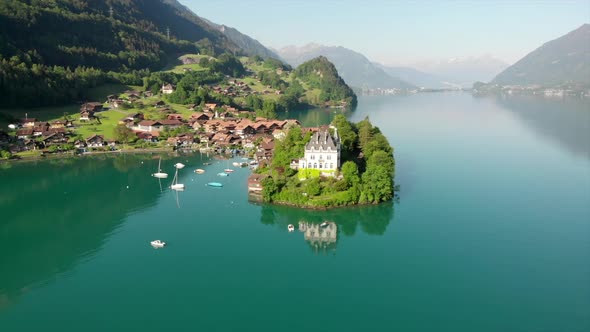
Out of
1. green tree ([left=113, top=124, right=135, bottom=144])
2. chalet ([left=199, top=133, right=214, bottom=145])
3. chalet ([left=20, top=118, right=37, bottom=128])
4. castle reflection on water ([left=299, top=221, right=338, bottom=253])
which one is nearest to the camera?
castle reflection on water ([left=299, top=221, right=338, bottom=253])

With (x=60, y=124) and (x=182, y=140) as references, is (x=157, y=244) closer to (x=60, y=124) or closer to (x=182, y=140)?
(x=182, y=140)

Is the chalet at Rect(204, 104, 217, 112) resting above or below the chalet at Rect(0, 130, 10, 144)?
above

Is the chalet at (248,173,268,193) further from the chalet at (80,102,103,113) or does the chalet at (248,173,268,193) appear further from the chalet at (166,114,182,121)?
the chalet at (80,102,103,113)

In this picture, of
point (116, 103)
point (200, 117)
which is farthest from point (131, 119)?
point (116, 103)

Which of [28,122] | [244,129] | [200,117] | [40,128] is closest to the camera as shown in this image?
[40,128]

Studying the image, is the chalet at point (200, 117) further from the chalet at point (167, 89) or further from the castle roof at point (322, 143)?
the castle roof at point (322, 143)

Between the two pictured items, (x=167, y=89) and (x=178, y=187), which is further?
(x=167, y=89)

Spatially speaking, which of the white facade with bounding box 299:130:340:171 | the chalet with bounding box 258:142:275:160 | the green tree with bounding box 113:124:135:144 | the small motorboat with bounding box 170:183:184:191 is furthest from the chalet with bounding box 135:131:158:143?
the white facade with bounding box 299:130:340:171

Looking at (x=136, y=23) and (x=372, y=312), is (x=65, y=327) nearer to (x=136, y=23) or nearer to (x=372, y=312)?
(x=372, y=312)
